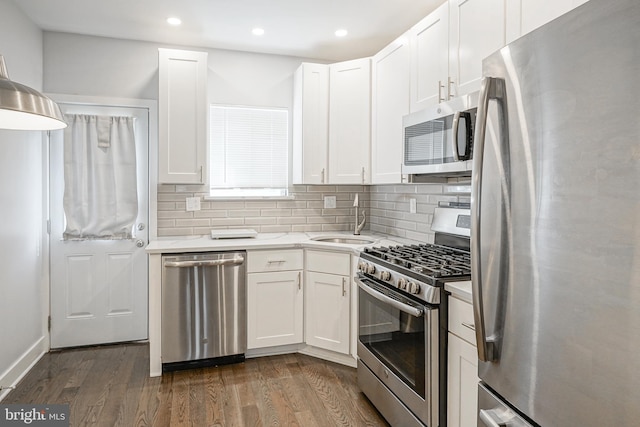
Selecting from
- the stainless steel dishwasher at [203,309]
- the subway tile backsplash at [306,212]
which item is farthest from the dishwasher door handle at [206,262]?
the subway tile backsplash at [306,212]

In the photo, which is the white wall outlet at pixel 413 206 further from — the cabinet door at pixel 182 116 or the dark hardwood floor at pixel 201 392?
the cabinet door at pixel 182 116

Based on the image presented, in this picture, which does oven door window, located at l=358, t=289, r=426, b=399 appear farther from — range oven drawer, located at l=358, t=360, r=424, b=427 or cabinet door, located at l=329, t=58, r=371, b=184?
cabinet door, located at l=329, t=58, r=371, b=184

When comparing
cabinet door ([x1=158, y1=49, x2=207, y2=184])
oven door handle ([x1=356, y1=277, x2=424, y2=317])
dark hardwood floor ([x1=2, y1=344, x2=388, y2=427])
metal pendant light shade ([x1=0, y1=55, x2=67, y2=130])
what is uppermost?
cabinet door ([x1=158, y1=49, x2=207, y2=184])

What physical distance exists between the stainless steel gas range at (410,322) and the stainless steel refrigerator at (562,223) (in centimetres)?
54

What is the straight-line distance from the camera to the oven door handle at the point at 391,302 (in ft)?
6.16

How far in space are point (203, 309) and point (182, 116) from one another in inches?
58.9

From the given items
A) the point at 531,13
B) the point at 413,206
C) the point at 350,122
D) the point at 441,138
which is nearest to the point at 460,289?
the point at 441,138

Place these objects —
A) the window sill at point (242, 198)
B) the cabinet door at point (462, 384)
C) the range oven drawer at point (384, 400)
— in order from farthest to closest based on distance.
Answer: the window sill at point (242, 198)
the range oven drawer at point (384, 400)
the cabinet door at point (462, 384)

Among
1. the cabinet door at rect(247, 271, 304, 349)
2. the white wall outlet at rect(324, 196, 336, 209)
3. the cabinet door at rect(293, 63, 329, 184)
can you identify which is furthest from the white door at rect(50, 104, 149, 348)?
the white wall outlet at rect(324, 196, 336, 209)

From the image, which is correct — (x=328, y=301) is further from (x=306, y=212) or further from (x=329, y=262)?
(x=306, y=212)

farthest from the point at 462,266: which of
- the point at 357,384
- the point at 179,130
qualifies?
the point at 179,130

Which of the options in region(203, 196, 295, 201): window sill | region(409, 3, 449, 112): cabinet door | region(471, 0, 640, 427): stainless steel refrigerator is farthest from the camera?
region(203, 196, 295, 201): window sill

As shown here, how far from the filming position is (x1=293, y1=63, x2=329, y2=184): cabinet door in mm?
3395

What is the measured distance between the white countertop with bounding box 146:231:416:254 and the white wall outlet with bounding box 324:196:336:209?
41 cm
